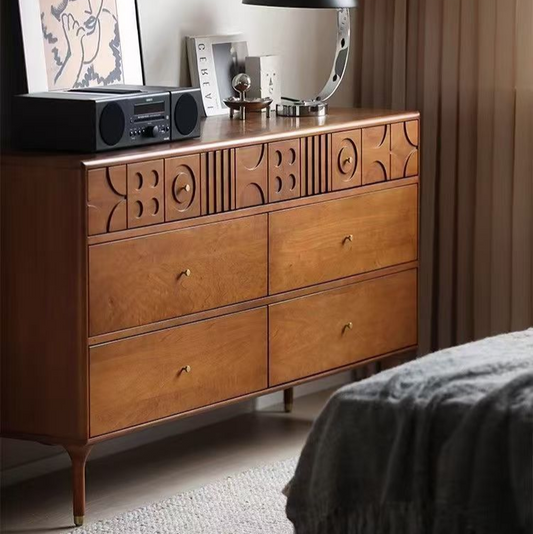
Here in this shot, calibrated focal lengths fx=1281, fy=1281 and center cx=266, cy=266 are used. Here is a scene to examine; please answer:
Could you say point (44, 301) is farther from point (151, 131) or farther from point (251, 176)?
point (251, 176)

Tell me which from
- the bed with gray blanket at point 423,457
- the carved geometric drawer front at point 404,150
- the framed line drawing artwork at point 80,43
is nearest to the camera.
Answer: the bed with gray blanket at point 423,457

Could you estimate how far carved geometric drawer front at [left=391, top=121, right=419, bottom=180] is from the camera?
13.0 feet

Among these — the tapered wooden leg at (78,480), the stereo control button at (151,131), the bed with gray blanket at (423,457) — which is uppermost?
the stereo control button at (151,131)

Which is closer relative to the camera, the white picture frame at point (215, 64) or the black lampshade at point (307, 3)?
the black lampshade at point (307, 3)

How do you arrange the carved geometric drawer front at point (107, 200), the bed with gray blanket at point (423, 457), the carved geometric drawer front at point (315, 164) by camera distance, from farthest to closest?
the carved geometric drawer front at point (315, 164)
the carved geometric drawer front at point (107, 200)
the bed with gray blanket at point (423, 457)

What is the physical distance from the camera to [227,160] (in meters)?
3.40

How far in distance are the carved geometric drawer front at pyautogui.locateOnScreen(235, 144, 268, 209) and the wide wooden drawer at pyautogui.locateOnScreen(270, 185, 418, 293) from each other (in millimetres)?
89

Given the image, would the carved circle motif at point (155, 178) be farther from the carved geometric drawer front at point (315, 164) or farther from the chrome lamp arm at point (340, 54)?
the chrome lamp arm at point (340, 54)

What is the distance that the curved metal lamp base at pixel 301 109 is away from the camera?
389cm

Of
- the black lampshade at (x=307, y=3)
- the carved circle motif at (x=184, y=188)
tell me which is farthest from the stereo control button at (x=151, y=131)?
the black lampshade at (x=307, y=3)

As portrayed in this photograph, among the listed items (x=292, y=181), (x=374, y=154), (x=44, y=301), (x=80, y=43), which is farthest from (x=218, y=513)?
(x=80, y=43)

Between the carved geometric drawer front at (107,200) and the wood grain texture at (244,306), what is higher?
the carved geometric drawer front at (107,200)

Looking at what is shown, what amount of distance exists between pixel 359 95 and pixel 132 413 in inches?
70.1

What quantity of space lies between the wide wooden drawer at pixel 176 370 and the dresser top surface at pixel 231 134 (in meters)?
0.46
